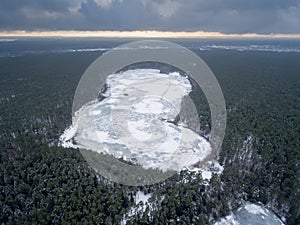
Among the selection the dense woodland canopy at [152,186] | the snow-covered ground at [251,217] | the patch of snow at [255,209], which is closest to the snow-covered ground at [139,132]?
the dense woodland canopy at [152,186]

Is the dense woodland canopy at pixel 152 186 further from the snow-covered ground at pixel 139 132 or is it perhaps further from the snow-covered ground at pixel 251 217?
the snow-covered ground at pixel 139 132

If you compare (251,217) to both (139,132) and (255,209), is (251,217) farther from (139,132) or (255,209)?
(139,132)

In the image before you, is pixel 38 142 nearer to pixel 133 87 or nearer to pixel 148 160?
pixel 148 160

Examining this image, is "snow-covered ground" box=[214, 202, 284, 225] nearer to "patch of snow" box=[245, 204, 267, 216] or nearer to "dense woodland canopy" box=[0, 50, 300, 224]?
"patch of snow" box=[245, 204, 267, 216]

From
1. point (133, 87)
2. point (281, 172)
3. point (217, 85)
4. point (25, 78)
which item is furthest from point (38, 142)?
point (25, 78)

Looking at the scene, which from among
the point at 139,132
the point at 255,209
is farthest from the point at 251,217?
the point at 139,132
